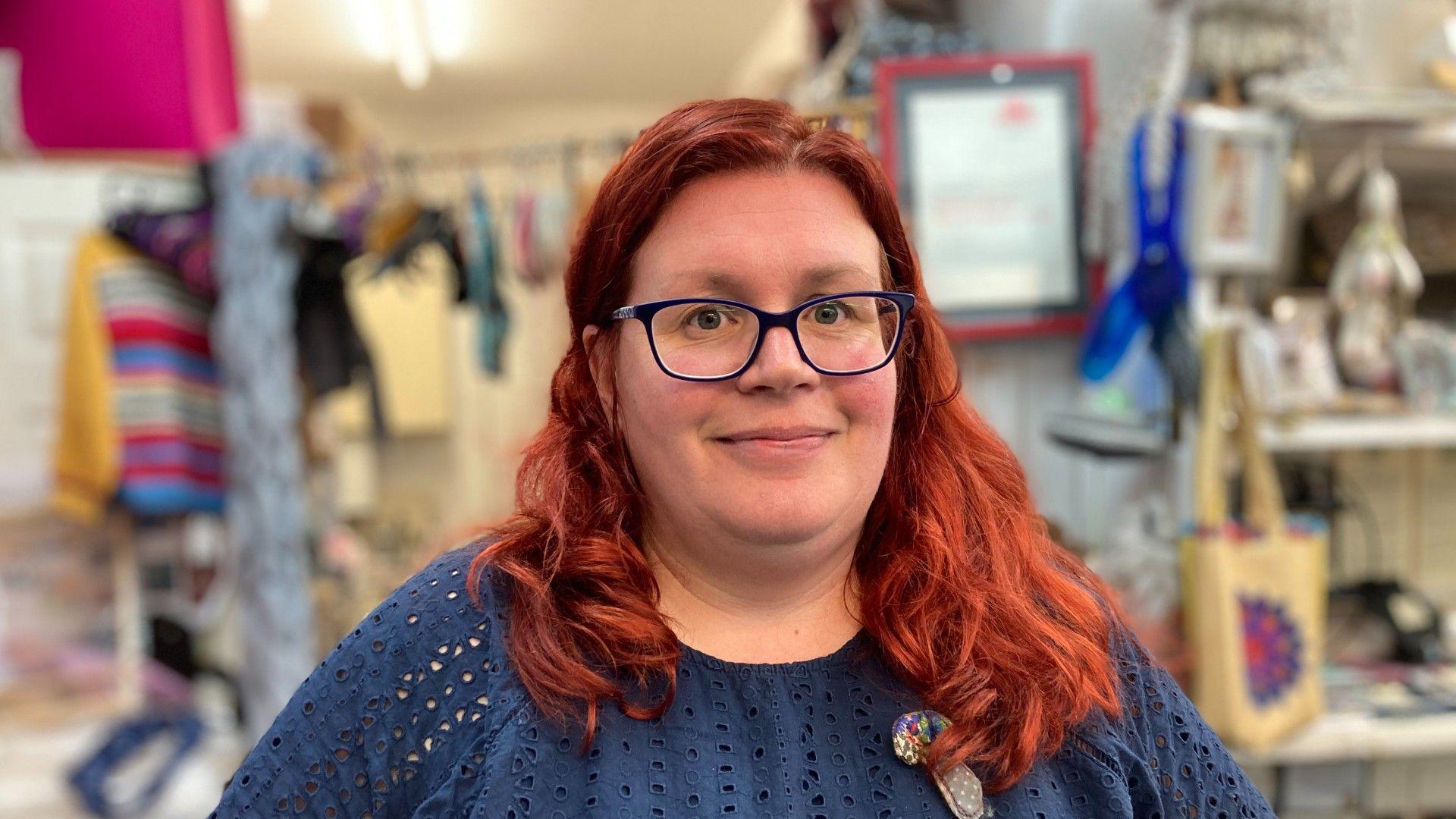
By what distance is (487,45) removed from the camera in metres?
4.44

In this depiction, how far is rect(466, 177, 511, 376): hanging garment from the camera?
2.43 m

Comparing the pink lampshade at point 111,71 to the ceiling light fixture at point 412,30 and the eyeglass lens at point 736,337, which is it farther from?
the eyeglass lens at point 736,337

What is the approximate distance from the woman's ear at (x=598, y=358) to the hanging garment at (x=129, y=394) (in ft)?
6.42

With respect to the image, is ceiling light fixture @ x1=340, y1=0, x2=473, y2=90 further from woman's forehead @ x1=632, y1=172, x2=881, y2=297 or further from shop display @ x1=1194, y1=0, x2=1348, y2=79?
woman's forehead @ x1=632, y1=172, x2=881, y2=297

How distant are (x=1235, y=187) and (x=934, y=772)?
5.09 ft

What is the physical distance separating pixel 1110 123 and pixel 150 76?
7.14ft

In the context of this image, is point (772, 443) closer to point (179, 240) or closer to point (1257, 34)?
point (1257, 34)

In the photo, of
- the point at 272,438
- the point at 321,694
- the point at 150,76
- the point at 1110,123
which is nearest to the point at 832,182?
the point at 321,694

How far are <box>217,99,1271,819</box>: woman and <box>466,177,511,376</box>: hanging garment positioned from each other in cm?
149

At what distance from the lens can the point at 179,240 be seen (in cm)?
261

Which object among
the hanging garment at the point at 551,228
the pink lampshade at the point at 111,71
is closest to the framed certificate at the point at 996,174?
the hanging garment at the point at 551,228

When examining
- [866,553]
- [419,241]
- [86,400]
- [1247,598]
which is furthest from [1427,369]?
[86,400]

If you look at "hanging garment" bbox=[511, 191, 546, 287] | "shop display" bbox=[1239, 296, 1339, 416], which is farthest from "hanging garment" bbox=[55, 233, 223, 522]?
"shop display" bbox=[1239, 296, 1339, 416]

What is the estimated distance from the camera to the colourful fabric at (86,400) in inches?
101
